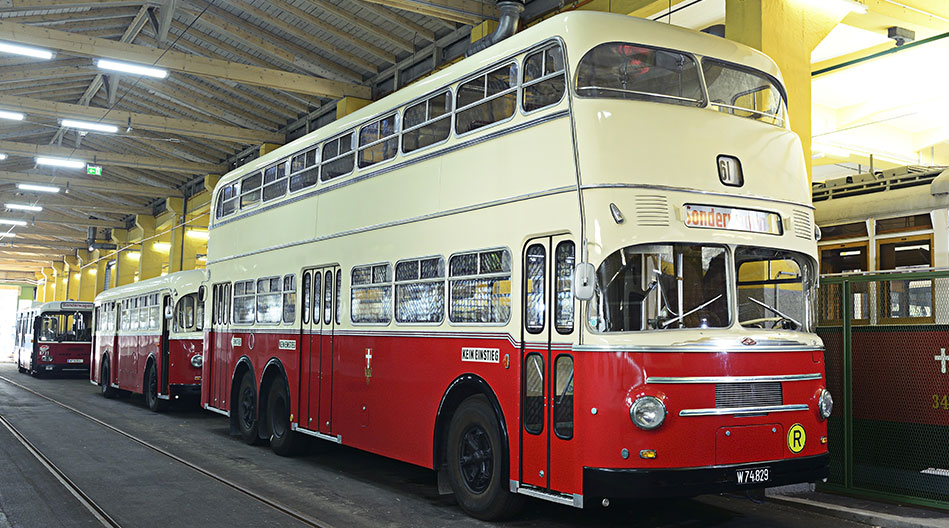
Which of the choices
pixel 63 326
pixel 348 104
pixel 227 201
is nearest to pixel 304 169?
pixel 227 201

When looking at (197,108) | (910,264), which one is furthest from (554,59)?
(197,108)

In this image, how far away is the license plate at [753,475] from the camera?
6.55 m

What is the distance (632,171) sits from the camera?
21.9 ft

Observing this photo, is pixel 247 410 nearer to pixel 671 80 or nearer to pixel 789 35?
pixel 671 80

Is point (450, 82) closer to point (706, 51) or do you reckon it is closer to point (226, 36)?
point (706, 51)

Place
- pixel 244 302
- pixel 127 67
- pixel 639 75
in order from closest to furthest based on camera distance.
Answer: pixel 639 75 < pixel 244 302 < pixel 127 67

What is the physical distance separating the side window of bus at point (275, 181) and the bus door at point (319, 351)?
1.73m

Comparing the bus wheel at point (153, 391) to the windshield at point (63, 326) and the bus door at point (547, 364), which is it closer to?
the bus door at point (547, 364)

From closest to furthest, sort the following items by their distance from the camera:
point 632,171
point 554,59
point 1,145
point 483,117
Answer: point 632,171
point 554,59
point 483,117
point 1,145

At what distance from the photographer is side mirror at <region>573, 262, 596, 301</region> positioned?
629 cm

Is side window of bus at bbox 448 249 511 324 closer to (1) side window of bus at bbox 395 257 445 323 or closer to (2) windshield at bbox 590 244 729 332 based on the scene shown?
(1) side window of bus at bbox 395 257 445 323

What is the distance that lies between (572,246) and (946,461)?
435 cm

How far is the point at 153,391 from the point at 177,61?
22.5ft

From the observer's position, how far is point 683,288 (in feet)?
21.5
